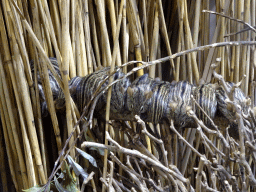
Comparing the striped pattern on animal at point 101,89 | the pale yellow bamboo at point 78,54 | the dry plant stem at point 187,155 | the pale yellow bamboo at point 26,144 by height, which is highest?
the pale yellow bamboo at point 78,54

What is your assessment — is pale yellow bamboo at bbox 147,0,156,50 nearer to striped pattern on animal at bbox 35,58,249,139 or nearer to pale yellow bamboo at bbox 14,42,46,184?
striped pattern on animal at bbox 35,58,249,139

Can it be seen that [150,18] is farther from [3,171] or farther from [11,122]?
[3,171]

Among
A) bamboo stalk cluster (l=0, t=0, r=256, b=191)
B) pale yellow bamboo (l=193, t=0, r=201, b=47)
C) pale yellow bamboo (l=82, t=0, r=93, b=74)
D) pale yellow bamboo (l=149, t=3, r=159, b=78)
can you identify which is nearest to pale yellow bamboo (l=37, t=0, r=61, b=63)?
bamboo stalk cluster (l=0, t=0, r=256, b=191)

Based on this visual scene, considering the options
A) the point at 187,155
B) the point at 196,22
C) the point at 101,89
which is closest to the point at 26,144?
the point at 101,89

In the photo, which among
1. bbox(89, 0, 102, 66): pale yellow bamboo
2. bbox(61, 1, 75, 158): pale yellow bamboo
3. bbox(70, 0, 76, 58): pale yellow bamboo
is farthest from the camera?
bbox(89, 0, 102, 66): pale yellow bamboo

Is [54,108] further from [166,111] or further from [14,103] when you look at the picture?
[166,111]

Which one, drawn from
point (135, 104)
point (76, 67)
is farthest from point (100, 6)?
point (135, 104)

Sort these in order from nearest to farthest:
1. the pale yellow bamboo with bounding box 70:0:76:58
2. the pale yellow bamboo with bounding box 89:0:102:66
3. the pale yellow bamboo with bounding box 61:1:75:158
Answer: the pale yellow bamboo with bounding box 61:1:75:158, the pale yellow bamboo with bounding box 70:0:76:58, the pale yellow bamboo with bounding box 89:0:102:66

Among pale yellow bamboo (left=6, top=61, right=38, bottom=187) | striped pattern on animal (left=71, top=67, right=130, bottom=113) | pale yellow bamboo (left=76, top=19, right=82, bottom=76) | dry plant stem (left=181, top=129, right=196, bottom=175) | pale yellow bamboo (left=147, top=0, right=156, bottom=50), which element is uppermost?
pale yellow bamboo (left=147, top=0, right=156, bottom=50)

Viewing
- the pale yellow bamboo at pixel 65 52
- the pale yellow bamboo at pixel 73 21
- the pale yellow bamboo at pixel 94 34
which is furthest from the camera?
the pale yellow bamboo at pixel 94 34

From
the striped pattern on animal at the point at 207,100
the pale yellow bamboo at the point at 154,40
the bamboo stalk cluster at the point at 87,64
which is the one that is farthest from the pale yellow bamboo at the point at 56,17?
the striped pattern on animal at the point at 207,100

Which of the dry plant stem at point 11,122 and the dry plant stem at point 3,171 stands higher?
the dry plant stem at point 11,122

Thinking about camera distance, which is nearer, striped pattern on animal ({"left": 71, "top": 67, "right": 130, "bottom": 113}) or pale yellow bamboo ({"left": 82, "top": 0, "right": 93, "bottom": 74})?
striped pattern on animal ({"left": 71, "top": 67, "right": 130, "bottom": 113})

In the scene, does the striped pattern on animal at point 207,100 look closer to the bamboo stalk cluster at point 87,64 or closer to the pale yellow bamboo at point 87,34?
the bamboo stalk cluster at point 87,64
